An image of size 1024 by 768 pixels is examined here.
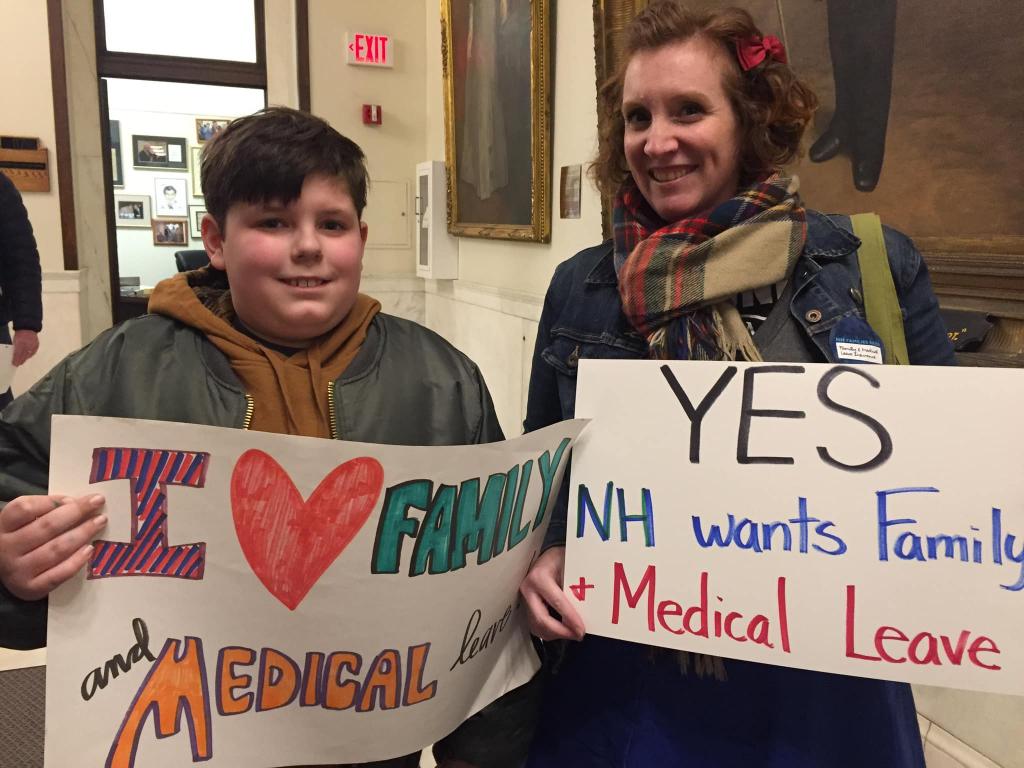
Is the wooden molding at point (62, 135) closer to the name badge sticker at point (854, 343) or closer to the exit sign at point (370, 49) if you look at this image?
the exit sign at point (370, 49)

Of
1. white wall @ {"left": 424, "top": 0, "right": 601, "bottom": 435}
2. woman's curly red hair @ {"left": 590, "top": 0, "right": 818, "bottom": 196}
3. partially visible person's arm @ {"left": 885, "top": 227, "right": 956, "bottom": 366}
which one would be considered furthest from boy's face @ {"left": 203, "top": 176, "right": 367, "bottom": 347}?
white wall @ {"left": 424, "top": 0, "right": 601, "bottom": 435}

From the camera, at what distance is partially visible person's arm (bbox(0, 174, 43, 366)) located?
Result: 2.73m

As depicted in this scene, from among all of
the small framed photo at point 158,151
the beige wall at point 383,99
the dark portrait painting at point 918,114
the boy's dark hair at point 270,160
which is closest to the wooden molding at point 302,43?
the beige wall at point 383,99

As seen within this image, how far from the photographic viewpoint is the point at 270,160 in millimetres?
918

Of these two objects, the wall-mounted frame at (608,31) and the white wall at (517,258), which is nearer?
the wall-mounted frame at (608,31)

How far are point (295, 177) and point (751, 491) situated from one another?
669 mm

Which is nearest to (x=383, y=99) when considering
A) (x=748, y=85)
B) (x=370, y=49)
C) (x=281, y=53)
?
(x=370, y=49)

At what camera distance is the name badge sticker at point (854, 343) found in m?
0.94

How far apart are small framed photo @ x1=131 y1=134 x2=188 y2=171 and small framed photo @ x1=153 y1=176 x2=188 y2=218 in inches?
4.5

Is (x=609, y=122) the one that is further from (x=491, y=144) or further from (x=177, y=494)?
(x=491, y=144)

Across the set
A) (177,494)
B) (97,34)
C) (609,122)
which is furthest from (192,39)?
(177,494)

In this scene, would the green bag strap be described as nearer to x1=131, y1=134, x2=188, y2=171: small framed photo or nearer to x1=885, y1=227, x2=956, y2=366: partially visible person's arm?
x1=885, y1=227, x2=956, y2=366: partially visible person's arm

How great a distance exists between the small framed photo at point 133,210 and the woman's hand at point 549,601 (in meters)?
6.90

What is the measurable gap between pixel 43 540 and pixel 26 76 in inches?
180
